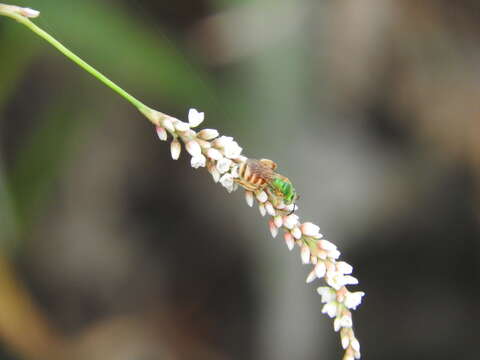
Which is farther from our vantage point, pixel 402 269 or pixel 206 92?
pixel 402 269

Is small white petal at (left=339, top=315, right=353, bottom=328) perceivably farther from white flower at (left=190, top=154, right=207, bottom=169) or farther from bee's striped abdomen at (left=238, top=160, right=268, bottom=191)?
white flower at (left=190, top=154, right=207, bottom=169)

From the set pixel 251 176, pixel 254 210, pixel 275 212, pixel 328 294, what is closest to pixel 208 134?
pixel 251 176

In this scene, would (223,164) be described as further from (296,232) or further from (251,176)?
(296,232)

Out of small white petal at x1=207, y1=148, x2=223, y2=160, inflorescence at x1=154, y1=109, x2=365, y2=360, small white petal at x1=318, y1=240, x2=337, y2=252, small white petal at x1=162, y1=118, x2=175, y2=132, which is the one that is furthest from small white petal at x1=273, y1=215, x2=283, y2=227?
small white petal at x1=162, y1=118, x2=175, y2=132

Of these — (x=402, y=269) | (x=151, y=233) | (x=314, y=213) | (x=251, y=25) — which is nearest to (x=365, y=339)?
(x=402, y=269)

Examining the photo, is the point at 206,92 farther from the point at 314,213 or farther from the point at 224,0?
the point at 314,213
